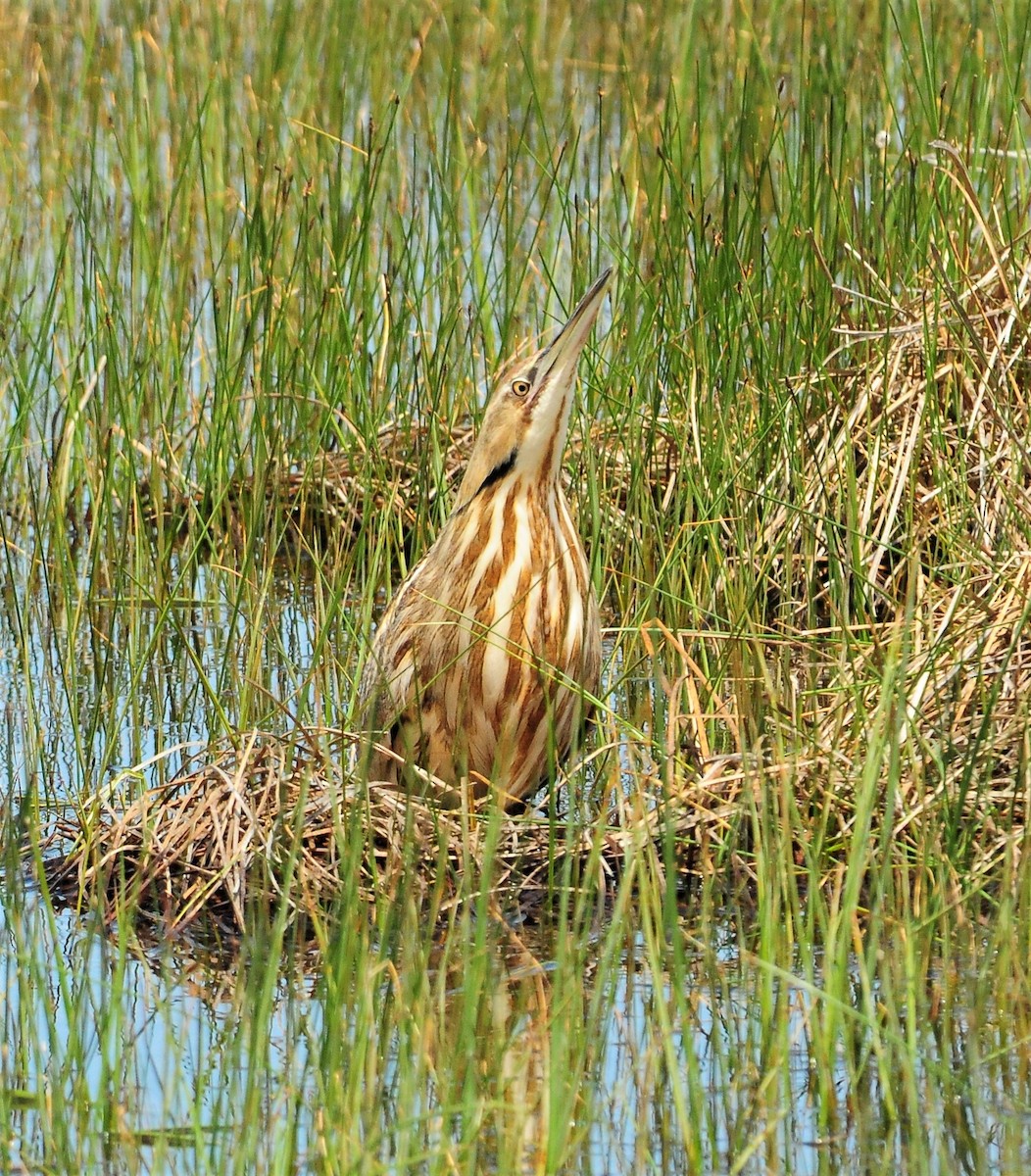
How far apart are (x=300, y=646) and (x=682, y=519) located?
92cm

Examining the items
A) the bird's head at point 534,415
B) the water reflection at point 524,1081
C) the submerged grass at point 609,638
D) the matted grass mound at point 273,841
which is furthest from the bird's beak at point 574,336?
the water reflection at point 524,1081

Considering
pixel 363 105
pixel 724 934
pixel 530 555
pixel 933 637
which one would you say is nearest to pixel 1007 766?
pixel 933 637

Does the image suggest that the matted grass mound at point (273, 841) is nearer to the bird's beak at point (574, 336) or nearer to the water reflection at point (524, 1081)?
the water reflection at point (524, 1081)

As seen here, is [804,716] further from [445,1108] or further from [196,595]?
[196,595]

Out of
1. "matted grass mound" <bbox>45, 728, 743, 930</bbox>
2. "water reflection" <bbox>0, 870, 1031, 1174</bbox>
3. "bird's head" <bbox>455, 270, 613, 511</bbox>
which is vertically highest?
"bird's head" <bbox>455, 270, 613, 511</bbox>

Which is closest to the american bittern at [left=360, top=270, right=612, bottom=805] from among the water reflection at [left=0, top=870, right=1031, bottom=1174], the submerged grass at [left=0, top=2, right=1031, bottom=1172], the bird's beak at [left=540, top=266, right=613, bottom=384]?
the bird's beak at [left=540, top=266, right=613, bottom=384]

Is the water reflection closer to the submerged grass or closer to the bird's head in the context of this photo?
the submerged grass

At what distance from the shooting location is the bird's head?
3.70 m

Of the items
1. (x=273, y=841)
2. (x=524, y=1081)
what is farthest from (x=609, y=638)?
(x=524, y=1081)

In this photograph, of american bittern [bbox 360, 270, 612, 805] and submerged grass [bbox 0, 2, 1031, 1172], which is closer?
submerged grass [bbox 0, 2, 1031, 1172]

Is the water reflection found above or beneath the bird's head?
beneath

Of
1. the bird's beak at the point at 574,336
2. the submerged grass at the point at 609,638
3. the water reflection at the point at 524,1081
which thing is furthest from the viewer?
the bird's beak at the point at 574,336

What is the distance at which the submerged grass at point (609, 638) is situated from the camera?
2484 mm

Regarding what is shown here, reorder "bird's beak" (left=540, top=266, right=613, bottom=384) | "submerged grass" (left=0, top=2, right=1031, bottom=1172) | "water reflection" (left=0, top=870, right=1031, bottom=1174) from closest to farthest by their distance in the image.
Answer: "water reflection" (left=0, top=870, right=1031, bottom=1174) → "submerged grass" (left=0, top=2, right=1031, bottom=1172) → "bird's beak" (left=540, top=266, right=613, bottom=384)
